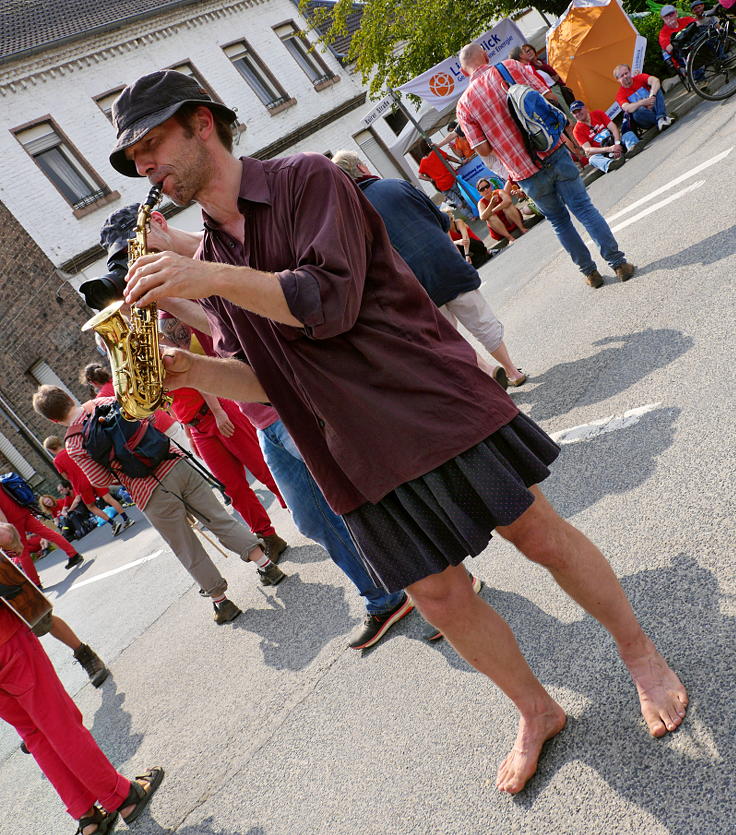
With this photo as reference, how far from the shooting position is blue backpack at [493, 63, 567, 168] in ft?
18.3

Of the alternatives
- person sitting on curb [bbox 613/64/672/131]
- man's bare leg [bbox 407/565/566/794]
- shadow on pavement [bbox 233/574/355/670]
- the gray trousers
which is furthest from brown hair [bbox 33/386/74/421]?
person sitting on curb [bbox 613/64/672/131]

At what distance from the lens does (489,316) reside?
4934 millimetres

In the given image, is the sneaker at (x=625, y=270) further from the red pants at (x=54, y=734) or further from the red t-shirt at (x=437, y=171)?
the red t-shirt at (x=437, y=171)

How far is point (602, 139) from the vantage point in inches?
455

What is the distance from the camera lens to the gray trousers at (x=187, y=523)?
4922 millimetres

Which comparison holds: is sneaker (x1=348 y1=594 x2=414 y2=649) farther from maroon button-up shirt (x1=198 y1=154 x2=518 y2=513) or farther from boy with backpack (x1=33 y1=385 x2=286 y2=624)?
maroon button-up shirt (x1=198 y1=154 x2=518 y2=513)

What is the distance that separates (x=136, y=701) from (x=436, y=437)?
12.0 ft

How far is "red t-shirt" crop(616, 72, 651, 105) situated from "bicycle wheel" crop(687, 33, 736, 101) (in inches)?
40.8

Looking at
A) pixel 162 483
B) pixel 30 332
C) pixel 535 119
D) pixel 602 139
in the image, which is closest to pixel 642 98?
pixel 602 139

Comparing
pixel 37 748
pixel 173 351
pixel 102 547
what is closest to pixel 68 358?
pixel 102 547

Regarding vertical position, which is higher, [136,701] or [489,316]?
[489,316]

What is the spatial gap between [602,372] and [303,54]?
22.4m

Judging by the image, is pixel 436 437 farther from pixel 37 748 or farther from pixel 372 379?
pixel 37 748

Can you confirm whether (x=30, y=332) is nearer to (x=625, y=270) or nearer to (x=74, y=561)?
(x=74, y=561)
